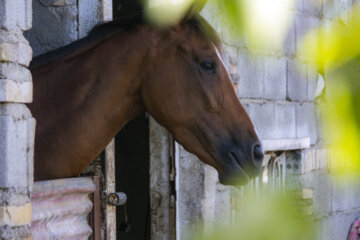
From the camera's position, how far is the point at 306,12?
5.68 m

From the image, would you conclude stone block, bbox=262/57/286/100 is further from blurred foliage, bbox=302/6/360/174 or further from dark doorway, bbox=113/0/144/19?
dark doorway, bbox=113/0/144/19

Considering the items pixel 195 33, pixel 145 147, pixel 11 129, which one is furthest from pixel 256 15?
pixel 11 129

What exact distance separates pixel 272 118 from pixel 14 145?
3171mm

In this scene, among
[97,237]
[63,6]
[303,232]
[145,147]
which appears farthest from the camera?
[303,232]

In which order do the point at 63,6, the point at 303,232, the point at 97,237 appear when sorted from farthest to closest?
1. the point at 303,232
2. the point at 63,6
3. the point at 97,237

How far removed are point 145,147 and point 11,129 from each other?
96.7 inches

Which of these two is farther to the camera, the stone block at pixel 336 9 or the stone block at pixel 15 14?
the stone block at pixel 336 9

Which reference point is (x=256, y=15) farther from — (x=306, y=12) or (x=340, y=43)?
(x=340, y=43)

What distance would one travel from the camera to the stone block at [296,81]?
5.36 meters

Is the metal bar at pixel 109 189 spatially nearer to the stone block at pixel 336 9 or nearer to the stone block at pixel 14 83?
the stone block at pixel 14 83

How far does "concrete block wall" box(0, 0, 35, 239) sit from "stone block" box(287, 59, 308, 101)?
343 centimetres

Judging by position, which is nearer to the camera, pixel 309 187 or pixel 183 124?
pixel 183 124

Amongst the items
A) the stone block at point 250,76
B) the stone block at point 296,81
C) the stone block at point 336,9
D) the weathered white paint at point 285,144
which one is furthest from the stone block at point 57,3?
the stone block at point 336,9

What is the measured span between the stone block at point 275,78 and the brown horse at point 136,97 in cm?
199
